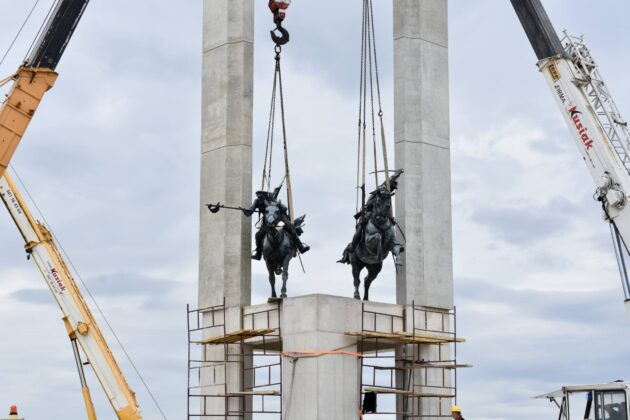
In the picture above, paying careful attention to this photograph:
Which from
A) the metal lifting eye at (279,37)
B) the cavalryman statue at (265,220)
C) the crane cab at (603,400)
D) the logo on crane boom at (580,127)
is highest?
the metal lifting eye at (279,37)

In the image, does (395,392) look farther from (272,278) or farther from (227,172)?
(227,172)

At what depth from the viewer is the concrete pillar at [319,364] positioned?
85.0ft

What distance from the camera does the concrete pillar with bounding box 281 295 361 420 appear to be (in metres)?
25.9

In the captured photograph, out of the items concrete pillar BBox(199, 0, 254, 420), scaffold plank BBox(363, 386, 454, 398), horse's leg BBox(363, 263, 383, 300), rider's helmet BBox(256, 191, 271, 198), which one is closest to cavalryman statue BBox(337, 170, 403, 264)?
horse's leg BBox(363, 263, 383, 300)

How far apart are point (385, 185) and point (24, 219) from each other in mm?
12345

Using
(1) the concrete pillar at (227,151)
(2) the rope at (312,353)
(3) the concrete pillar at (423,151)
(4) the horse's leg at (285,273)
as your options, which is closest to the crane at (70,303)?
(1) the concrete pillar at (227,151)

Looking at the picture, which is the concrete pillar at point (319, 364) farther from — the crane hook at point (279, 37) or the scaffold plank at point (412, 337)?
the crane hook at point (279, 37)

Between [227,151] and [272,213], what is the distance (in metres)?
2.40

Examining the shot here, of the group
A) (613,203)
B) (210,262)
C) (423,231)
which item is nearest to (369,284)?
(423,231)

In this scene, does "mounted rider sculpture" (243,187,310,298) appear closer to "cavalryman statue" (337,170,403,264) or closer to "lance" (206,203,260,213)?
"lance" (206,203,260,213)

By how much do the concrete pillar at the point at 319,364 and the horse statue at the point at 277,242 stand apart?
1.12 metres

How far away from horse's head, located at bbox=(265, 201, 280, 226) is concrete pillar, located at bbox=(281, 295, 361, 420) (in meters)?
1.88

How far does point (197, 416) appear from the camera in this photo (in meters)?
28.6

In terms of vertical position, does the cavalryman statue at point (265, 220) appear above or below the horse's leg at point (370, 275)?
above
